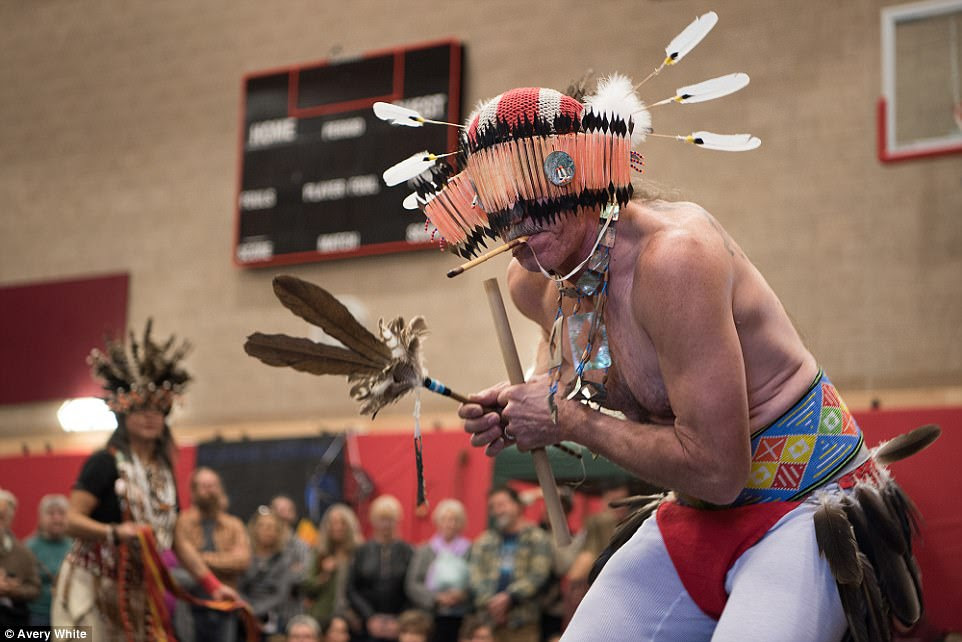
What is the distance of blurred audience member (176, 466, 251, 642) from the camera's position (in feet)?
24.5

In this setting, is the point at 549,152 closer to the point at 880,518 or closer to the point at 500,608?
the point at 880,518

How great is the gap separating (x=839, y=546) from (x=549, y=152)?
1.08 metres

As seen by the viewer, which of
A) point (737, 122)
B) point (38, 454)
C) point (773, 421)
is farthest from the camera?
point (38, 454)

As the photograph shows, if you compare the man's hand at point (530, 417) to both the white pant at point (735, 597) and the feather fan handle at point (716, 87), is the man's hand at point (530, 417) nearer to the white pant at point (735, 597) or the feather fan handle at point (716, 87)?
the white pant at point (735, 597)

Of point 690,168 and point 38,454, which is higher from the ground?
point 690,168

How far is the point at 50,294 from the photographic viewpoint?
13688mm

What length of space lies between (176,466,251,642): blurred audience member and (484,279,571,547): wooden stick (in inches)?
193

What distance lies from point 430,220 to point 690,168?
778cm

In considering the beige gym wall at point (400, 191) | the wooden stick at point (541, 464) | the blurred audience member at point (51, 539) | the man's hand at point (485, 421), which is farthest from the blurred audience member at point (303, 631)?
the man's hand at point (485, 421)

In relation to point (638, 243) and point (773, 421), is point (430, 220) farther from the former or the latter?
point (773, 421)

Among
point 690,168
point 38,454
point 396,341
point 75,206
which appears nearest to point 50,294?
point 75,206

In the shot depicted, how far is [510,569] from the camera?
25.5ft

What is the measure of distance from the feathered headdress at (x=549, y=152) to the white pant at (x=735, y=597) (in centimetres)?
84

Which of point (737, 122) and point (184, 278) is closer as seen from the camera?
point (737, 122)
